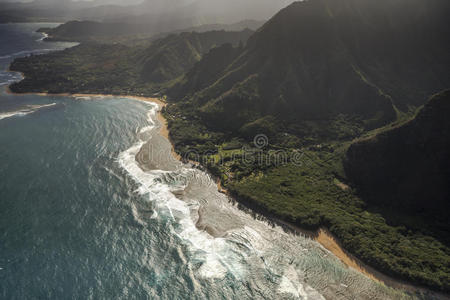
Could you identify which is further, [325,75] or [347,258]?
[325,75]

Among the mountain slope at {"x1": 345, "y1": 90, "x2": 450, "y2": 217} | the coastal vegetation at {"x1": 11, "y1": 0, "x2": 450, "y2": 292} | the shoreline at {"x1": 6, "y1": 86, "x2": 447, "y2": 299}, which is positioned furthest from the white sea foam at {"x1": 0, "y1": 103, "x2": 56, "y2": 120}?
the mountain slope at {"x1": 345, "y1": 90, "x2": 450, "y2": 217}

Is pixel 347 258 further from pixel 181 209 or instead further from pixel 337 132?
pixel 337 132

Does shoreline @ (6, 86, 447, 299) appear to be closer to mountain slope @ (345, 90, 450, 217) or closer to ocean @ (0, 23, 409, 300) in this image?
ocean @ (0, 23, 409, 300)

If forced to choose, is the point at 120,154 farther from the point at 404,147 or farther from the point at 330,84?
the point at 330,84

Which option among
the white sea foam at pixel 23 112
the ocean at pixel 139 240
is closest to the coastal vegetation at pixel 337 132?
the ocean at pixel 139 240

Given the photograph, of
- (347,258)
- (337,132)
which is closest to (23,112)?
(337,132)
